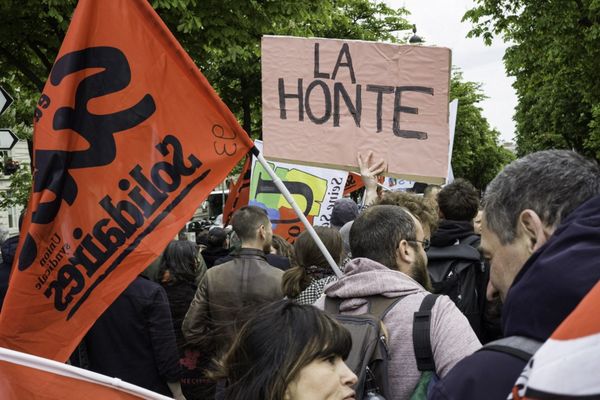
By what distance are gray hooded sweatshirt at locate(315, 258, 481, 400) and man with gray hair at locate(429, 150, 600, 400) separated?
0.58 m

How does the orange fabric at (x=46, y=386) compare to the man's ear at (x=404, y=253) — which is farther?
the man's ear at (x=404, y=253)

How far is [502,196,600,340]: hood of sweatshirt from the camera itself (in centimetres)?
135

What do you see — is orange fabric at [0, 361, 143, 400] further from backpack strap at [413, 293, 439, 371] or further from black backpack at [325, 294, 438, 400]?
backpack strap at [413, 293, 439, 371]

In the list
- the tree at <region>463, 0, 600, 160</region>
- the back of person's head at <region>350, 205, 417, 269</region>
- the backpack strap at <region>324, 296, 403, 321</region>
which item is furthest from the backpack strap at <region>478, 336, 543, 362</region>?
the tree at <region>463, 0, 600, 160</region>

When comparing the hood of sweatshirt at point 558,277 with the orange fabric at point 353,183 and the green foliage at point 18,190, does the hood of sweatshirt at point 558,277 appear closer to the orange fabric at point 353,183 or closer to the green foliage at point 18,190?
the orange fabric at point 353,183

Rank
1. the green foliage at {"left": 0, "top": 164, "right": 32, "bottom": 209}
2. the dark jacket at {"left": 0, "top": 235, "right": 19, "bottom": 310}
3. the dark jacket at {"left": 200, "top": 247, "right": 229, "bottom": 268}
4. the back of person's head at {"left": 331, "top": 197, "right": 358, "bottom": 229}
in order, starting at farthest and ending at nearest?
the green foliage at {"left": 0, "top": 164, "right": 32, "bottom": 209} < the dark jacket at {"left": 200, "top": 247, "right": 229, "bottom": 268} < the back of person's head at {"left": 331, "top": 197, "right": 358, "bottom": 229} < the dark jacket at {"left": 0, "top": 235, "right": 19, "bottom": 310}

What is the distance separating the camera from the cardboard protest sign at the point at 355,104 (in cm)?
417

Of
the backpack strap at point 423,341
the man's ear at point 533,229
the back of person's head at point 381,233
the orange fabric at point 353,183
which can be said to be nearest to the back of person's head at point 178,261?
the back of person's head at point 381,233

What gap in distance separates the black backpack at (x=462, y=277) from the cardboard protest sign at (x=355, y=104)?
0.50 metres

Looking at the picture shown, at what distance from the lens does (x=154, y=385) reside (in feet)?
14.7

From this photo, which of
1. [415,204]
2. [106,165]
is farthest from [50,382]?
[415,204]

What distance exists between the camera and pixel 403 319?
8.70ft

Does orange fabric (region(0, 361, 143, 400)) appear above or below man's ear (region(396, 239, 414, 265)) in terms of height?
below

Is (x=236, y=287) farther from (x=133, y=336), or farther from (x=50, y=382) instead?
Answer: (x=50, y=382)
